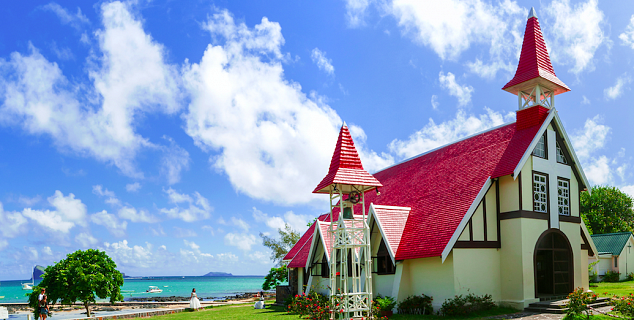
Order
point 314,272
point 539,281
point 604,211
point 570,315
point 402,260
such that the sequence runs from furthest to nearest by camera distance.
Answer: point 604,211 → point 314,272 → point 539,281 → point 402,260 → point 570,315

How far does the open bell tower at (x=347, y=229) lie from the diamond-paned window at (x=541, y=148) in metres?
8.77

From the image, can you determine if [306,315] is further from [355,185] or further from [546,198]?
[546,198]

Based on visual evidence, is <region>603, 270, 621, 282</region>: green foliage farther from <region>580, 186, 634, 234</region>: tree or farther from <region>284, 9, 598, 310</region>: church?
<region>580, 186, 634, 234</region>: tree

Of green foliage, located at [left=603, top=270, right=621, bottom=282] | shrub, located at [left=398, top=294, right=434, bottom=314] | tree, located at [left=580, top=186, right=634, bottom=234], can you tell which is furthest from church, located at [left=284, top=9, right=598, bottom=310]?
tree, located at [left=580, top=186, right=634, bottom=234]

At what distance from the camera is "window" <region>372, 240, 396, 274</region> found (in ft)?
69.3

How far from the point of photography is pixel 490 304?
750 inches

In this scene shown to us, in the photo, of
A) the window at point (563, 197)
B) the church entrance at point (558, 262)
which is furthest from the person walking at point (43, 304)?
the window at point (563, 197)

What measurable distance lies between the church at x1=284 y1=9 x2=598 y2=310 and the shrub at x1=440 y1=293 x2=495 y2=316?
11.3 inches

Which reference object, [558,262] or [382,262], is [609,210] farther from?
[382,262]

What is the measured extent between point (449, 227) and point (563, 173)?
22.7 feet

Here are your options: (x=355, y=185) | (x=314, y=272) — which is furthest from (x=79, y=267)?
(x=355, y=185)

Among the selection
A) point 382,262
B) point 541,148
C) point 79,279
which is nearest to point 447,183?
point 541,148

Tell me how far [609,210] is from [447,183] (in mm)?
39651

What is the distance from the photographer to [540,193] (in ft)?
67.5
